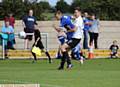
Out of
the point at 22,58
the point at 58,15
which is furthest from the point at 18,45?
the point at 58,15

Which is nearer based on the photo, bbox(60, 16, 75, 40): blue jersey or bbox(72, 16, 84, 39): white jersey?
bbox(72, 16, 84, 39): white jersey

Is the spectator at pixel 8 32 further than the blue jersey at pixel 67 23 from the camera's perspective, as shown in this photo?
Yes

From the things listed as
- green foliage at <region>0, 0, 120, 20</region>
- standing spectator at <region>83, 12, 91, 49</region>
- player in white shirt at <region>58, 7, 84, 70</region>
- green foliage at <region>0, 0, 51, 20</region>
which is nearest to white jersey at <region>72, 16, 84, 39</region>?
player in white shirt at <region>58, 7, 84, 70</region>

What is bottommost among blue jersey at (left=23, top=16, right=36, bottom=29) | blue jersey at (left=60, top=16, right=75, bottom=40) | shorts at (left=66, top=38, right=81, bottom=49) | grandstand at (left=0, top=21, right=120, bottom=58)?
grandstand at (left=0, top=21, right=120, bottom=58)

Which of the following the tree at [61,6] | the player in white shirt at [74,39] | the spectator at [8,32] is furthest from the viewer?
the spectator at [8,32]

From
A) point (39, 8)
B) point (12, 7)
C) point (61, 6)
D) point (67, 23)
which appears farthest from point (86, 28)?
point (39, 8)

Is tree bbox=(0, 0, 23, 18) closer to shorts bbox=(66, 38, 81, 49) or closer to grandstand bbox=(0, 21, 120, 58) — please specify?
grandstand bbox=(0, 21, 120, 58)

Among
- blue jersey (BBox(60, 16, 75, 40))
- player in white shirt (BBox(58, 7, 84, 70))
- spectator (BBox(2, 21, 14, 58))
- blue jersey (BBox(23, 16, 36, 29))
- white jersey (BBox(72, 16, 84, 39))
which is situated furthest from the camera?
spectator (BBox(2, 21, 14, 58))

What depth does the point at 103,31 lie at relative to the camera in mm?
35156

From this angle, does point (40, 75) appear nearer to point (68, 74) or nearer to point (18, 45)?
point (68, 74)

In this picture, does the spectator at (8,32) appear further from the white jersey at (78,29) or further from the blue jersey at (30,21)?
the white jersey at (78,29)

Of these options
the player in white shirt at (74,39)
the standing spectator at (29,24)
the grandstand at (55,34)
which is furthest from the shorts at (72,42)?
the grandstand at (55,34)

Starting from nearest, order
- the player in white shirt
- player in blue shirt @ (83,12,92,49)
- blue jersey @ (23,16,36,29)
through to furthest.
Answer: the player in white shirt < blue jersey @ (23,16,36,29) < player in blue shirt @ (83,12,92,49)

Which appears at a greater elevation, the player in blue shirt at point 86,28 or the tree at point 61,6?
the tree at point 61,6
